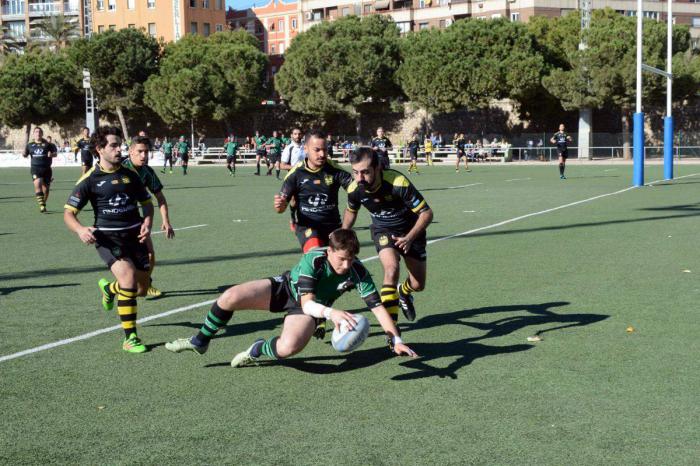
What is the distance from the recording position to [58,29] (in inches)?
3760

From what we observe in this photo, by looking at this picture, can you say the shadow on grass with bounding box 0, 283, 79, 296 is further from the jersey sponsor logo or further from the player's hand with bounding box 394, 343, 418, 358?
the player's hand with bounding box 394, 343, 418, 358

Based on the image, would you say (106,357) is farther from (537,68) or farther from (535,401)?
(537,68)

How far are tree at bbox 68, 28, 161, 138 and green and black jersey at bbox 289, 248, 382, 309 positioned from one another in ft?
220

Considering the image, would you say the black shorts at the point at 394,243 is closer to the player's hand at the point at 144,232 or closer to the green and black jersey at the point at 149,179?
the player's hand at the point at 144,232

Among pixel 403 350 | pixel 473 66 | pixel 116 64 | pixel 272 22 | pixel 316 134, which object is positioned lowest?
pixel 403 350

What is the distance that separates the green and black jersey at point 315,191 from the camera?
868 cm

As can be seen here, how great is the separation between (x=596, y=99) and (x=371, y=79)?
16201 millimetres

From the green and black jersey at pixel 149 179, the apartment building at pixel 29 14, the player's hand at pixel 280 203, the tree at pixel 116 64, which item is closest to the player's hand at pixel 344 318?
the player's hand at pixel 280 203

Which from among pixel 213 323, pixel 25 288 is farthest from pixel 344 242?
pixel 25 288

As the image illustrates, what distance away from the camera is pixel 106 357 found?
23.1ft

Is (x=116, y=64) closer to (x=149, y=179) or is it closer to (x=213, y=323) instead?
(x=149, y=179)

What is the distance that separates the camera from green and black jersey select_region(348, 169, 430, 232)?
791 cm

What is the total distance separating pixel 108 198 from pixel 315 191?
79.2 inches

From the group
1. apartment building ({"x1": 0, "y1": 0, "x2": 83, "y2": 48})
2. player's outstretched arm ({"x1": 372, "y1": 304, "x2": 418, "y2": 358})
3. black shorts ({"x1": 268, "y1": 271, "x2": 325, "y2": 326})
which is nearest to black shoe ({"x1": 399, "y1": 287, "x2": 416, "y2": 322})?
black shorts ({"x1": 268, "y1": 271, "x2": 325, "y2": 326})
